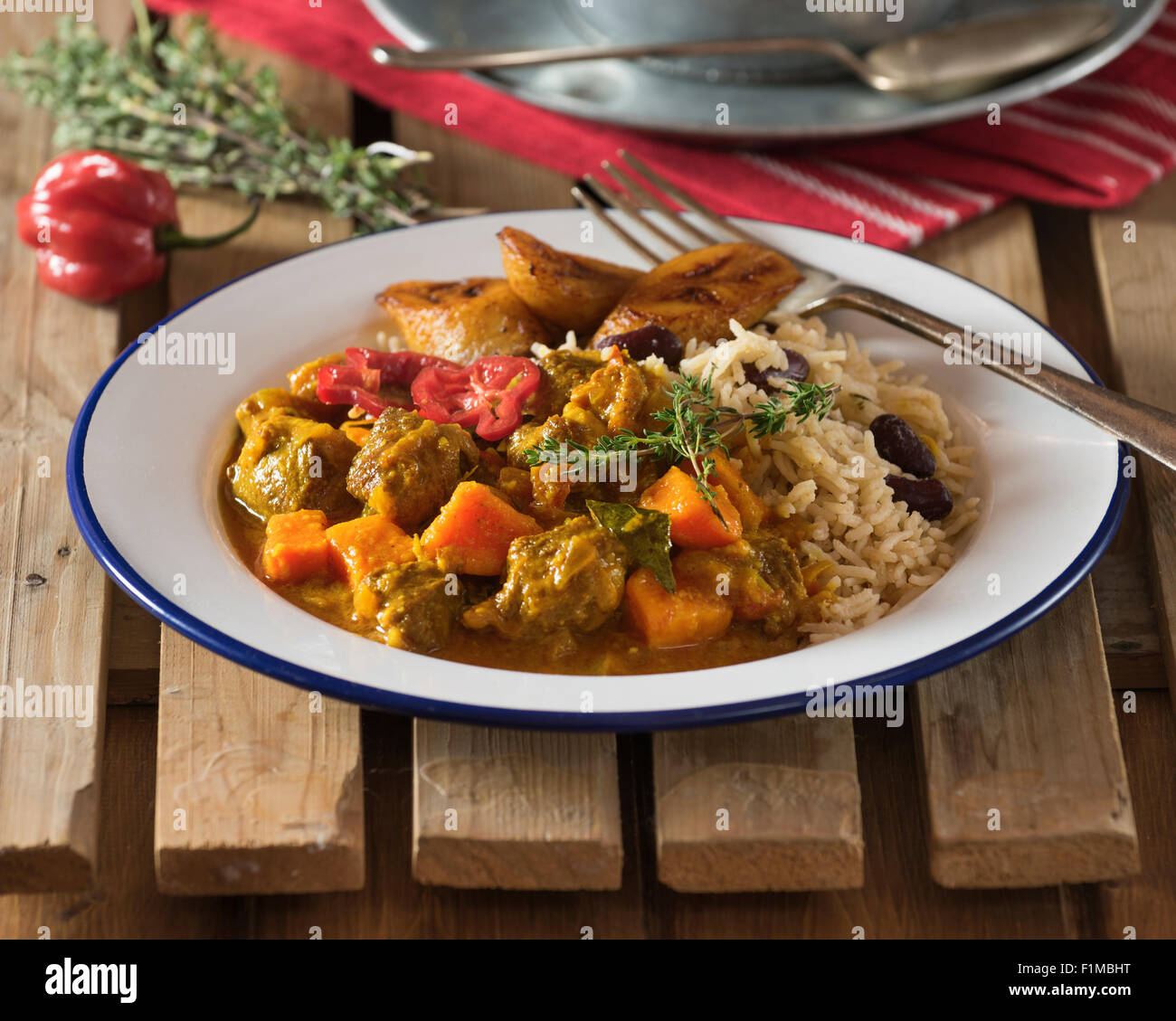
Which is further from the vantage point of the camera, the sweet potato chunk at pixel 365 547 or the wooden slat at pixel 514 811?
the sweet potato chunk at pixel 365 547

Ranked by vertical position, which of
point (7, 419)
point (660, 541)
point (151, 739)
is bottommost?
point (151, 739)

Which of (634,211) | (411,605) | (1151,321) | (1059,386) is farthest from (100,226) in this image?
(1151,321)

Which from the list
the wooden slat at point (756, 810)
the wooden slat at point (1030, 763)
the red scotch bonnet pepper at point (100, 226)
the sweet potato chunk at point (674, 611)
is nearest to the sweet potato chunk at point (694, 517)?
the sweet potato chunk at point (674, 611)

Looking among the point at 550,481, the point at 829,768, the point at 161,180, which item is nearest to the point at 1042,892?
the point at 829,768

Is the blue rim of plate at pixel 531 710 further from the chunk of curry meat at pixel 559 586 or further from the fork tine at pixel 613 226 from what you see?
the fork tine at pixel 613 226

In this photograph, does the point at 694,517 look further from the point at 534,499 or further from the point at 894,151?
the point at 894,151

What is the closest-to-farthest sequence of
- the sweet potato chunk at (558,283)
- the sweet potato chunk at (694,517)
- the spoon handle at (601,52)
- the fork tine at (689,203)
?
the sweet potato chunk at (694,517) < the sweet potato chunk at (558,283) < the fork tine at (689,203) < the spoon handle at (601,52)
